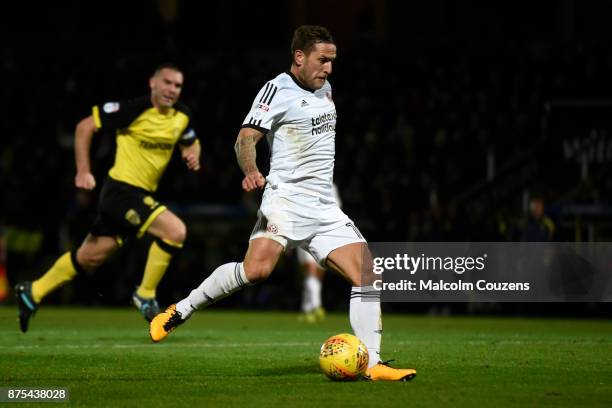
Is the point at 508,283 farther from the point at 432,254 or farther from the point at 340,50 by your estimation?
the point at 340,50

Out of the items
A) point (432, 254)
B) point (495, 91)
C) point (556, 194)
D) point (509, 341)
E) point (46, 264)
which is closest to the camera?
point (509, 341)

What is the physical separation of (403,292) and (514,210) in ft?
24.2

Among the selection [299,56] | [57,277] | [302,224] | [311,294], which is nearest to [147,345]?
[57,277]

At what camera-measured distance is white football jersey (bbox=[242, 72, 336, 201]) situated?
8.54 m

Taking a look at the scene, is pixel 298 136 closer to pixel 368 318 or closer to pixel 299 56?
pixel 299 56

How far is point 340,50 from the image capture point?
28625mm

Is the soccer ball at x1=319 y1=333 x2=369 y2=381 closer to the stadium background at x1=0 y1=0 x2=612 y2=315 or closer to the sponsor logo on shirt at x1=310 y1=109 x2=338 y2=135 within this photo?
the sponsor logo on shirt at x1=310 y1=109 x2=338 y2=135

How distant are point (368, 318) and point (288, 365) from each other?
122 cm

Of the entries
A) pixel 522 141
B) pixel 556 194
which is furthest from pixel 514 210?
pixel 522 141

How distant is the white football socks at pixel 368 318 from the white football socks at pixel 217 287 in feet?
2.63

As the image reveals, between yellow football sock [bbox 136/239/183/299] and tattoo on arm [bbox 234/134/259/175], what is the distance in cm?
395

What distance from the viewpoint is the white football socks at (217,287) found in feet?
28.2

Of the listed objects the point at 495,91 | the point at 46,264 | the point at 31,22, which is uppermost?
the point at 31,22

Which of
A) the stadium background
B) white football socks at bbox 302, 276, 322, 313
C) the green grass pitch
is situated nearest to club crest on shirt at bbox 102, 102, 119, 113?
the green grass pitch
